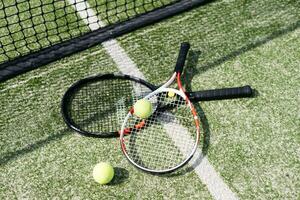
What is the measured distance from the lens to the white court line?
138 inches

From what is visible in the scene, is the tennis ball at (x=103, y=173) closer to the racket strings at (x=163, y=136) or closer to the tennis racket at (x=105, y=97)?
the racket strings at (x=163, y=136)

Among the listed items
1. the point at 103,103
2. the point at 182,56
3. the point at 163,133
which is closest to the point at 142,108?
the point at 163,133

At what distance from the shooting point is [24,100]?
162 inches

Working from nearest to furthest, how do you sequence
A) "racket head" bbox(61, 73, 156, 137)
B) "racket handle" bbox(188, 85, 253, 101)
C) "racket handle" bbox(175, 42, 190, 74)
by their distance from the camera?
"racket head" bbox(61, 73, 156, 137), "racket handle" bbox(188, 85, 253, 101), "racket handle" bbox(175, 42, 190, 74)

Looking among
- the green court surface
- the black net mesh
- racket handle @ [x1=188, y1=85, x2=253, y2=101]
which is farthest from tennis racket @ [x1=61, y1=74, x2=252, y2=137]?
the black net mesh

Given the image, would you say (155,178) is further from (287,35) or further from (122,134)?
(287,35)

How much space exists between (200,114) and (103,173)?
3.52 ft

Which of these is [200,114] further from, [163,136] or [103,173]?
[103,173]

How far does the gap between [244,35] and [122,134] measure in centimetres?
191

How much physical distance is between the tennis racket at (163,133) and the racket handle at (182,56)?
31 millimetres

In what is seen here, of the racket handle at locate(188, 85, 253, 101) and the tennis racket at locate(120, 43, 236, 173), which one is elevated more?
the racket handle at locate(188, 85, 253, 101)

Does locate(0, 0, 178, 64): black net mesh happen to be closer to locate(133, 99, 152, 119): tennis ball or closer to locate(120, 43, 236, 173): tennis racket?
locate(120, 43, 236, 173): tennis racket

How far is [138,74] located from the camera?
4336 millimetres

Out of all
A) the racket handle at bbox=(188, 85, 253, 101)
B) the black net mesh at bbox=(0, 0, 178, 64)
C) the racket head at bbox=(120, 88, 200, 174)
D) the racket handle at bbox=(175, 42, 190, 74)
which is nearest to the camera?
the racket head at bbox=(120, 88, 200, 174)
